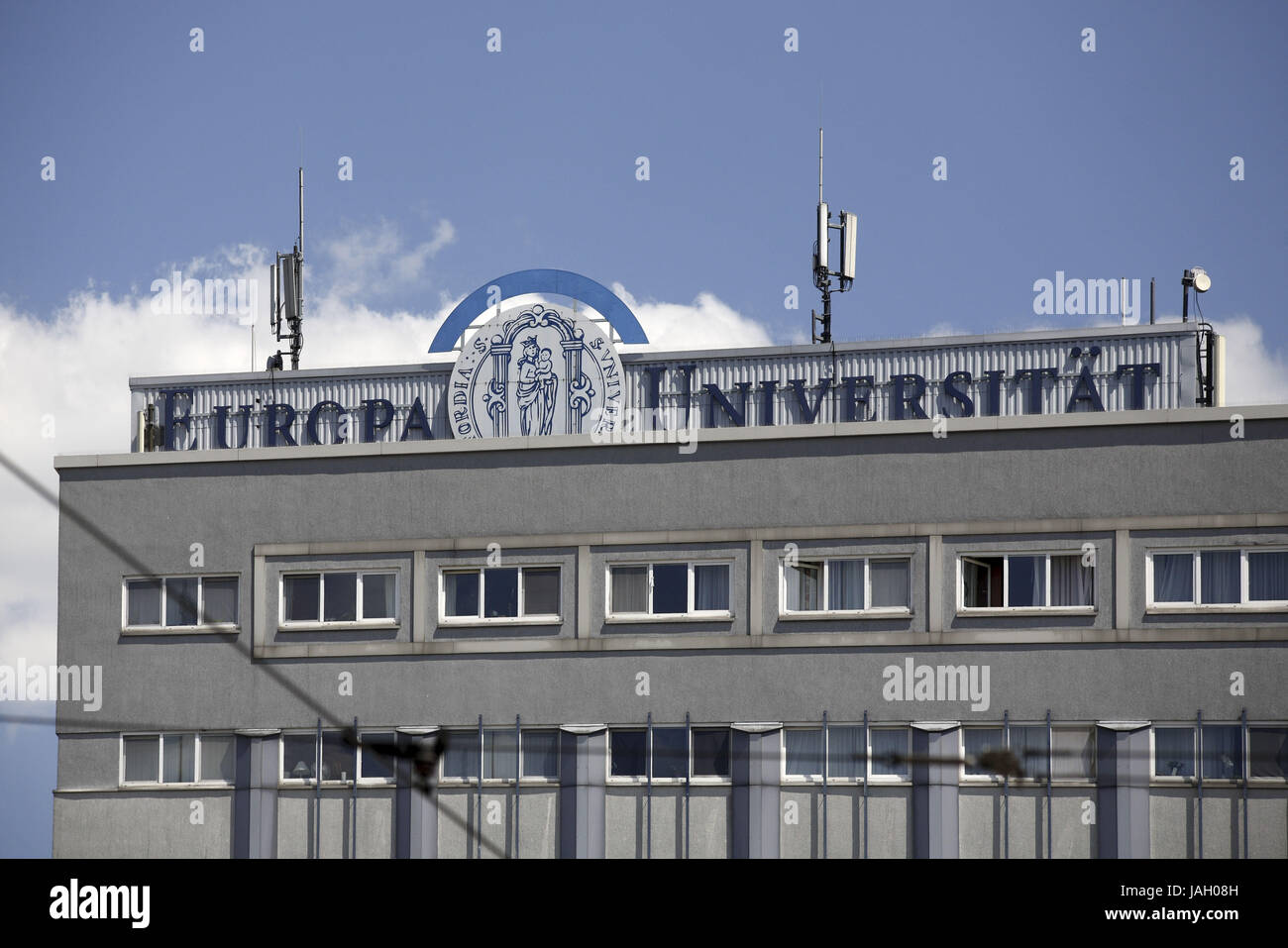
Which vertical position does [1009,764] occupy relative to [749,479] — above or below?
below

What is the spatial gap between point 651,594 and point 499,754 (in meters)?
4.48

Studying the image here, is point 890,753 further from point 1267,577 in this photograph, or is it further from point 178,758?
point 178,758

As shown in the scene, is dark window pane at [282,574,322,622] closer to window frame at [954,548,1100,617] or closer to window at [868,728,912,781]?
window at [868,728,912,781]

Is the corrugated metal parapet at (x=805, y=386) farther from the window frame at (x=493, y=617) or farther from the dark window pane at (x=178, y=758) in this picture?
the dark window pane at (x=178, y=758)

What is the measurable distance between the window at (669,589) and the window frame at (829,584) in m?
1.14

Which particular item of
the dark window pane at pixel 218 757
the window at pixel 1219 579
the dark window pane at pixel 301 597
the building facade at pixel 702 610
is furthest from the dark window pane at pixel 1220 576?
the dark window pane at pixel 218 757

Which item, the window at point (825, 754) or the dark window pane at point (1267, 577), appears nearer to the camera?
the dark window pane at point (1267, 577)

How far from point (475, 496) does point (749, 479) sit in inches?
228

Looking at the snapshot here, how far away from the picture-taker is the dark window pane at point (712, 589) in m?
36.5

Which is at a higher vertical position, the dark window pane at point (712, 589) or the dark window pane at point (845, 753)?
the dark window pane at point (712, 589)

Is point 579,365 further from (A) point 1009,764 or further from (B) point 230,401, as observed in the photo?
(A) point 1009,764

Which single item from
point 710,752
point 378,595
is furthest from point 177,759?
point 710,752
